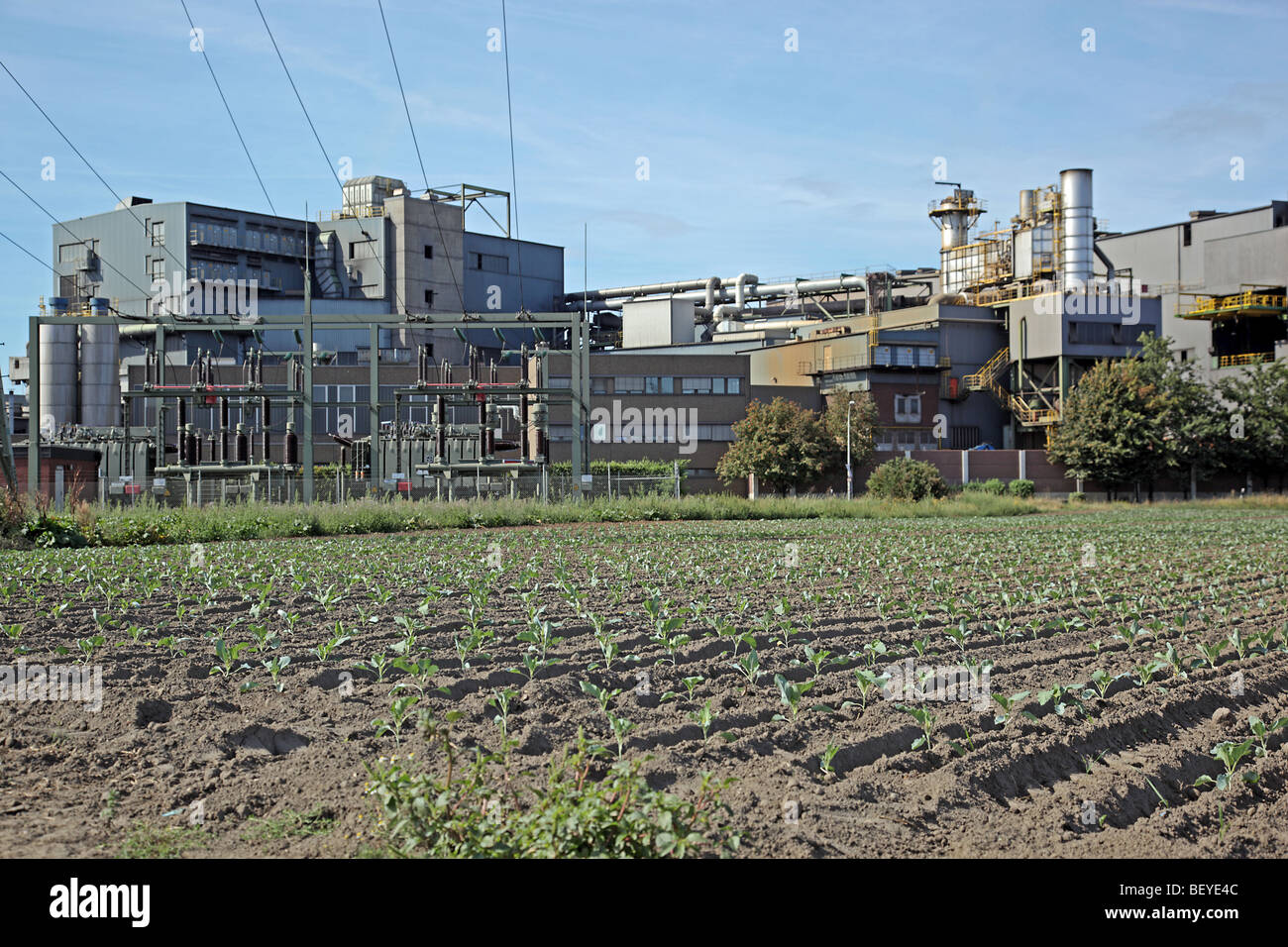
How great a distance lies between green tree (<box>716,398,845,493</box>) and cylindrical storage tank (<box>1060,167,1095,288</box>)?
67.7 ft

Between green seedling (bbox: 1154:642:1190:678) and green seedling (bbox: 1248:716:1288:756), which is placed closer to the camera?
green seedling (bbox: 1248:716:1288:756)

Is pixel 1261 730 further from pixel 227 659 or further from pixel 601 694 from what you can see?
pixel 227 659

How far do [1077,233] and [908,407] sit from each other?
1529cm

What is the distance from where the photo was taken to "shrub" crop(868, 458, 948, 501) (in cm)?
4912

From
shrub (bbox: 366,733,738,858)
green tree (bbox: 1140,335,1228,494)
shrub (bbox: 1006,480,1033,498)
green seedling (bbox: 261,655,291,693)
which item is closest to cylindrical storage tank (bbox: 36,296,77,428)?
shrub (bbox: 1006,480,1033,498)

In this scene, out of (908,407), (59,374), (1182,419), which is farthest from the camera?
(908,407)

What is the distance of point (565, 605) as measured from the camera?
13.0 meters

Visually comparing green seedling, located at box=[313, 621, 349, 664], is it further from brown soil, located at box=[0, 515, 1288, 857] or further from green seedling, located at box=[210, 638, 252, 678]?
green seedling, located at box=[210, 638, 252, 678]

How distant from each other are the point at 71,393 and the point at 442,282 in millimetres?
25295

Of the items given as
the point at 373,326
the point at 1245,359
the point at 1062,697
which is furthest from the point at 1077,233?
the point at 1062,697

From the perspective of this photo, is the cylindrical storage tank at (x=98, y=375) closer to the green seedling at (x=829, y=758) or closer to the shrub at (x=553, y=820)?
the green seedling at (x=829, y=758)

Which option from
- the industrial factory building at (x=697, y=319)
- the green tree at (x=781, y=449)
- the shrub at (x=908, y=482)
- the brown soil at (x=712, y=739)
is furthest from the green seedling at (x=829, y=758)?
the green tree at (x=781, y=449)

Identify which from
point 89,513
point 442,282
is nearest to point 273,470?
point 89,513

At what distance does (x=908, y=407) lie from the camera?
74188 mm
